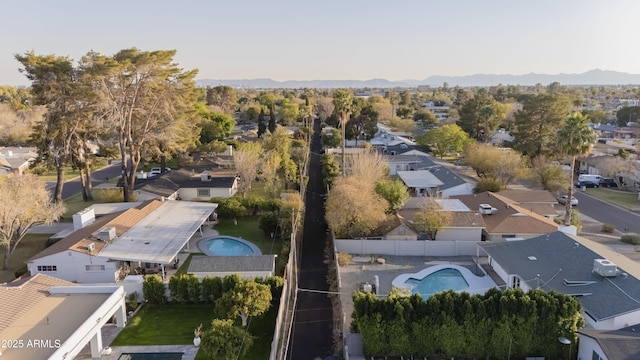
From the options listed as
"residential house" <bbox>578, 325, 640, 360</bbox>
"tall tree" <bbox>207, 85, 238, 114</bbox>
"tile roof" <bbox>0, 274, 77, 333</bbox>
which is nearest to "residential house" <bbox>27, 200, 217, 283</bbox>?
"tile roof" <bbox>0, 274, 77, 333</bbox>

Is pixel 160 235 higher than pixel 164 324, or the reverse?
pixel 160 235

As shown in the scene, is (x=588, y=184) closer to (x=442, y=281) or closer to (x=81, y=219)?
(x=442, y=281)

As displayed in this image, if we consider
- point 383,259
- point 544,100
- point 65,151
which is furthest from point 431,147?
point 65,151

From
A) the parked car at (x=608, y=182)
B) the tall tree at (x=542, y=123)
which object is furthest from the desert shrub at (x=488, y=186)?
the parked car at (x=608, y=182)

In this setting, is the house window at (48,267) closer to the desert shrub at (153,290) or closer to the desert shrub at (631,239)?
the desert shrub at (153,290)

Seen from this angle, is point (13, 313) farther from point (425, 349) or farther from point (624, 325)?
point (624, 325)

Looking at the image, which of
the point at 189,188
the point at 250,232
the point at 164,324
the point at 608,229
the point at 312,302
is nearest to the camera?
the point at 164,324

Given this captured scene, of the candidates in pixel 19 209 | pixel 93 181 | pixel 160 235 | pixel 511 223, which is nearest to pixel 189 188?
pixel 160 235
